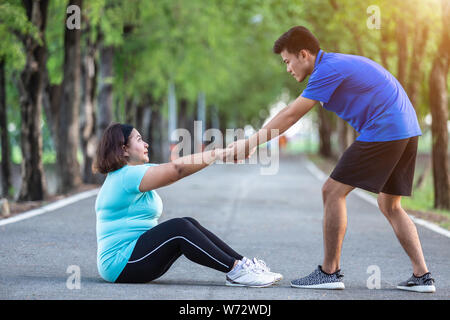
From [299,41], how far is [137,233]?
A: 188 centimetres

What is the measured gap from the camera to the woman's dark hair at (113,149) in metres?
5.55

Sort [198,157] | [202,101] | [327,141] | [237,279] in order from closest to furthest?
[198,157] → [237,279] → [327,141] → [202,101]

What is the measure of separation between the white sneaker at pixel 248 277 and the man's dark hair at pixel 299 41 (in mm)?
1654

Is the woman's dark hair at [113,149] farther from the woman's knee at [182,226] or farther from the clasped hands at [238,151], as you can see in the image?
the clasped hands at [238,151]

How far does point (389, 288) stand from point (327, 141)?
3929 cm

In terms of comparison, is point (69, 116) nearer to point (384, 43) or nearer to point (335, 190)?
point (384, 43)

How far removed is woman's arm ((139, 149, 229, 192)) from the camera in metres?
5.33

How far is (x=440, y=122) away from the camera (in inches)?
571
